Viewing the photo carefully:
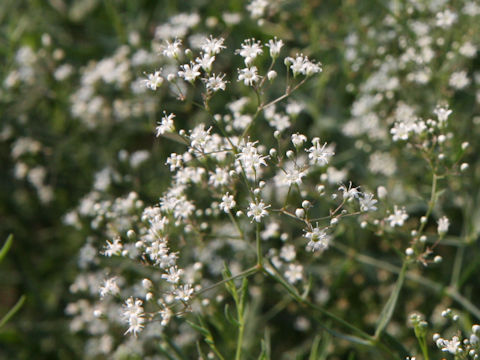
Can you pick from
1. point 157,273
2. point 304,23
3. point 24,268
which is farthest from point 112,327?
point 304,23

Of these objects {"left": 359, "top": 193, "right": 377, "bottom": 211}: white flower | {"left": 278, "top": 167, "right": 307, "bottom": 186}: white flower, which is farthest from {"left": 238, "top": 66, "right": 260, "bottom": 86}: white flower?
{"left": 359, "top": 193, "right": 377, "bottom": 211}: white flower

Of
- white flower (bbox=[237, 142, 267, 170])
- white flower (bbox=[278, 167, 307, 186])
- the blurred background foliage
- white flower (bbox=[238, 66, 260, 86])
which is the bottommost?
the blurred background foliage

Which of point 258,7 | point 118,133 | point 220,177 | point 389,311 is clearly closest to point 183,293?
point 220,177

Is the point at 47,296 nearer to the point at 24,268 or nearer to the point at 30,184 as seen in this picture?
Result: the point at 24,268

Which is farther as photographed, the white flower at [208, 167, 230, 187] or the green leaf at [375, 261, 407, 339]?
the white flower at [208, 167, 230, 187]

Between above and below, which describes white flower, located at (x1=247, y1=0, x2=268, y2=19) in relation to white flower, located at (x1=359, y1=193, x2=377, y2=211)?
above

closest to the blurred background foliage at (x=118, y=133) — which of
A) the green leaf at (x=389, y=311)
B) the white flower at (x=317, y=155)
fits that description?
the green leaf at (x=389, y=311)

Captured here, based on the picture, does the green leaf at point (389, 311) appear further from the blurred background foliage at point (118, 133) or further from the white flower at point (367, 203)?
the blurred background foliage at point (118, 133)

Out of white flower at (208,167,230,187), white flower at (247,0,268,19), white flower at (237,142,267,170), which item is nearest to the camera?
white flower at (237,142,267,170)

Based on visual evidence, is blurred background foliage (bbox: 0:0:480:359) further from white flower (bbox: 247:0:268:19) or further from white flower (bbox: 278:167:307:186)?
white flower (bbox: 278:167:307:186)
